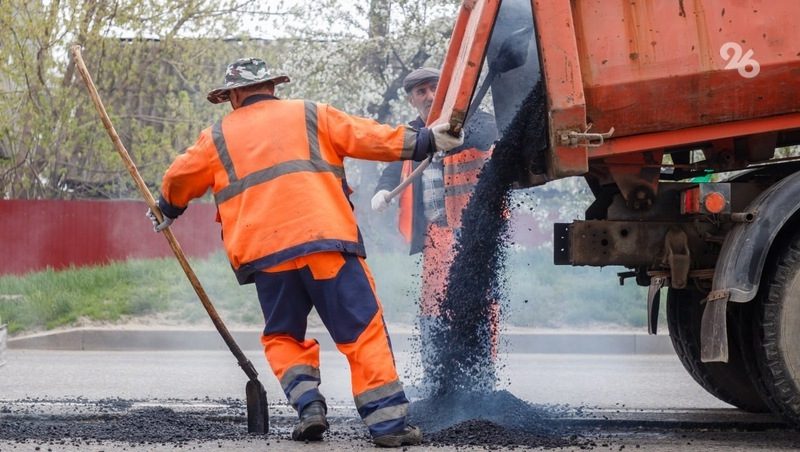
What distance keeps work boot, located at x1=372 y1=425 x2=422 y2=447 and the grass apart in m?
5.52

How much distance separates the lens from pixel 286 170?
4852 mm

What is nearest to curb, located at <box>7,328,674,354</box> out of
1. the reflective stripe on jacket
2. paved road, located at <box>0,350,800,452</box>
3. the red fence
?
paved road, located at <box>0,350,800,452</box>

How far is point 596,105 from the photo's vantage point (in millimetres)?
4750

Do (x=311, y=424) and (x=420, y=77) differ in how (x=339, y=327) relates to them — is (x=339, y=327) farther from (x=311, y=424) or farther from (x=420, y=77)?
(x=420, y=77)

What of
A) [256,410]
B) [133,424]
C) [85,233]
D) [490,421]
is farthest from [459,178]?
[85,233]

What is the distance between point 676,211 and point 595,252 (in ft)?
1.23

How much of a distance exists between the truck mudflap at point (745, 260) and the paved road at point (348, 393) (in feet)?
A: 1.42

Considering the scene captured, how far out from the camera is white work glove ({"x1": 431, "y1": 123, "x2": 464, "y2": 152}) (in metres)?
4.97

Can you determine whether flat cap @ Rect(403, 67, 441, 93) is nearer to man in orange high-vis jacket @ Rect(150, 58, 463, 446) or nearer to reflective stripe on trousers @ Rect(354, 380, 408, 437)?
man in orange high-vis jacket @ Rect(150, 58, 463, 446)

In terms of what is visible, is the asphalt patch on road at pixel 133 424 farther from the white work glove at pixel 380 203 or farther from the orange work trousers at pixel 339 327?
the white work glove at pixel 380 203

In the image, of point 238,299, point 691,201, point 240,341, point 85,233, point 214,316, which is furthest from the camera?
point 85,233

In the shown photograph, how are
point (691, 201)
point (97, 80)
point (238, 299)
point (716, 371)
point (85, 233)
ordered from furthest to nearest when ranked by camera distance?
1. point (85, 233)
2. point (97, 80)
3. point (238, 299)
4. point (716, 371)
5. point (691, 201)

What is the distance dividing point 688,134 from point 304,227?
1.52m

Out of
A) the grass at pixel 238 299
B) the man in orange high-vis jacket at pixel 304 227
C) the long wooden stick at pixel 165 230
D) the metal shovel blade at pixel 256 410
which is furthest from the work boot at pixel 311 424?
the grass at pixel 238 299
